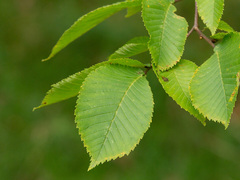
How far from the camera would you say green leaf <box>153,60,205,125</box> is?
0.85 meters

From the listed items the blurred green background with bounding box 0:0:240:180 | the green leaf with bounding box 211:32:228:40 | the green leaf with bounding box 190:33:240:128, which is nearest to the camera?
the green leaf with bounding box 190:33:240:128

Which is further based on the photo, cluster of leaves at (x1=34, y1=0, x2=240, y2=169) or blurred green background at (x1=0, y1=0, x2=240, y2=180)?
blurred green background at (x1=0, y1=0, x2=240, y2=180)

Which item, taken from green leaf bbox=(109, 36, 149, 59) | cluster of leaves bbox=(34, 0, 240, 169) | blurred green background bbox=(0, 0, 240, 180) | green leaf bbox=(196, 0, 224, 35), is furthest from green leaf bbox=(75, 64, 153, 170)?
blurred green background bbox=(0, 0, 240, 180)

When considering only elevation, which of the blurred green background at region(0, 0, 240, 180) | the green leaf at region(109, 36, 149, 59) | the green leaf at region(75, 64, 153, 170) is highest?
the green leaf at region(109, 36, 149, 59)

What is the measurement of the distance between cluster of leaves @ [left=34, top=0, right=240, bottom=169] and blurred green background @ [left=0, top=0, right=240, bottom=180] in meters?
1.95

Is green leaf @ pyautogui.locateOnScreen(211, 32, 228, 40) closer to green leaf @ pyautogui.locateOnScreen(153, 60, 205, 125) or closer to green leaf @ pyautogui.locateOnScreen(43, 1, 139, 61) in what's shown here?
green leaf @ pyautogui.locateOnScreen(153, 60, 205, 125)

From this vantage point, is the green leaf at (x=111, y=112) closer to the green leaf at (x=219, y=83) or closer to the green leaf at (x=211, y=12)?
→ the green leaf at (x=219, y=83)

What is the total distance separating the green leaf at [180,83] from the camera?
851 millimetres

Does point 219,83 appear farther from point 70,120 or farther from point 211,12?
point 70,120

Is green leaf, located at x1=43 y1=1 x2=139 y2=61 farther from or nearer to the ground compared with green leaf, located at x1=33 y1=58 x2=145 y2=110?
farther from the ground

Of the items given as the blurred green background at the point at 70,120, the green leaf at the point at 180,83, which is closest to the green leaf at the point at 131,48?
the green leaf at the point at 180,83

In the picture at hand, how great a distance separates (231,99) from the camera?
0.79m

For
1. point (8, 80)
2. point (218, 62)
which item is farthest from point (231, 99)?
point (8, 80)

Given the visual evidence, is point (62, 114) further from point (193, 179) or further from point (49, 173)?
point (193, 179)
